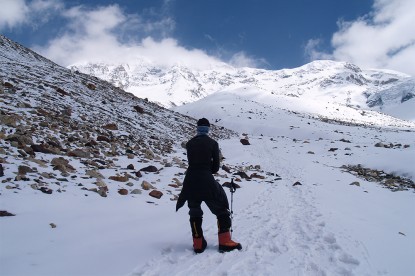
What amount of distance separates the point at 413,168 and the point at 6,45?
114ft

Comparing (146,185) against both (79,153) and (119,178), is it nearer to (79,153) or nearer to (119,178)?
(119,178)

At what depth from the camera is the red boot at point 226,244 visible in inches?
284

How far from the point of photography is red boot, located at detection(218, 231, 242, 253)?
7.22 meters

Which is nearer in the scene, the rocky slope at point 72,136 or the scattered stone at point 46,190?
the scattered stone at point 46,190

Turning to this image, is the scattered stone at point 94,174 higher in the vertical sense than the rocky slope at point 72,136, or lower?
lower

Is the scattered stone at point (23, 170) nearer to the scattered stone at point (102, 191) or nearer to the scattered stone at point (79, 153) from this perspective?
the scattered stone at point (102, 191)

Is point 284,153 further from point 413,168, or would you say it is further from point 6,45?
point 6,45

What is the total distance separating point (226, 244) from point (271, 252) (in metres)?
0.93

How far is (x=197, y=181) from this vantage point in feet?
24.4

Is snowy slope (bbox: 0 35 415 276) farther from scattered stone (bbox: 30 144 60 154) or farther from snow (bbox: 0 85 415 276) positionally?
scattered stone (bbox: 30 144 60 154)

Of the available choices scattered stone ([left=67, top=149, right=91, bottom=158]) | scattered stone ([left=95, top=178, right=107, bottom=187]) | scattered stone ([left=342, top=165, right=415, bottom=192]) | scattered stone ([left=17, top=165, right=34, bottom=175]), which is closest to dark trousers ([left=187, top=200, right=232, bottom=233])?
scattered stone ([left=95, top=178, right=107, bottom=187])

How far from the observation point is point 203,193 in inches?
291

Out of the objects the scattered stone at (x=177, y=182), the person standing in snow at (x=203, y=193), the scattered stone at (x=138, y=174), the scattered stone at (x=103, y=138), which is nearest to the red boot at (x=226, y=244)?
the person standing in snow at (x=203, y=193)

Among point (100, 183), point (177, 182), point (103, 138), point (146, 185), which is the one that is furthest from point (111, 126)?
point (100, 183)
